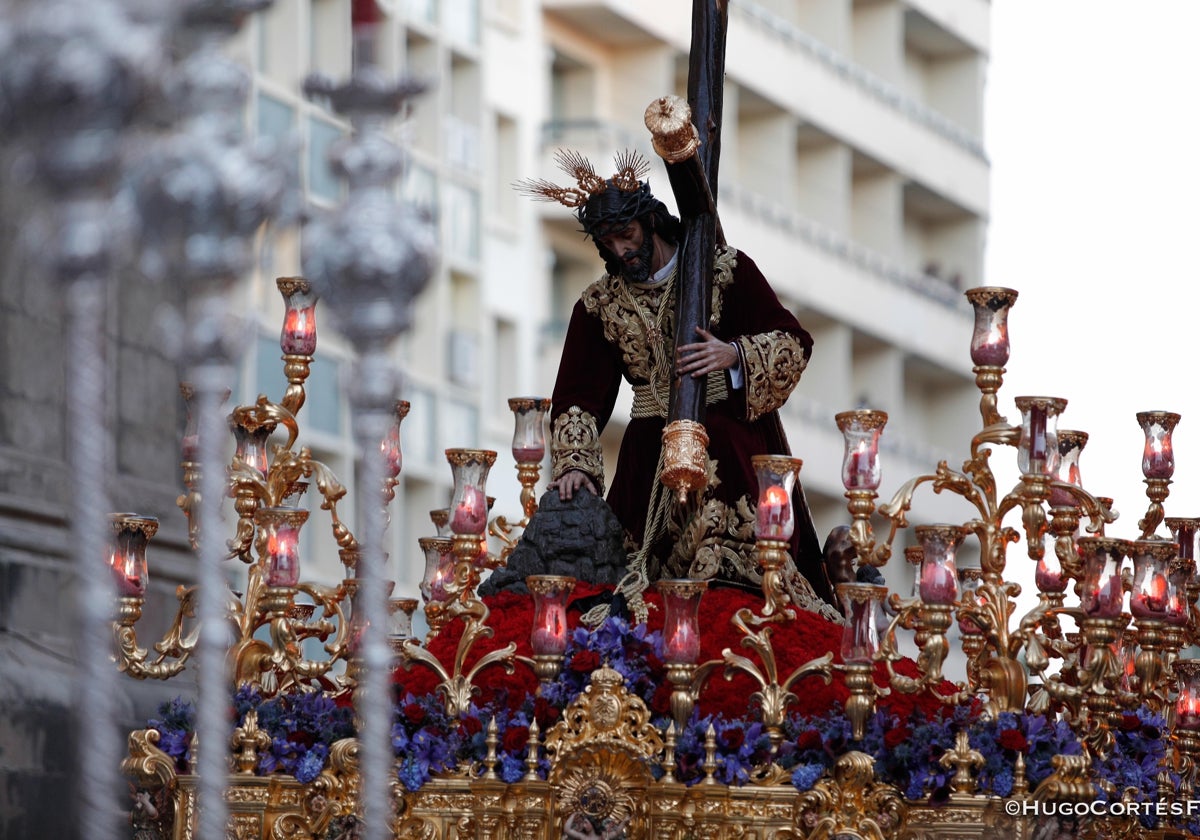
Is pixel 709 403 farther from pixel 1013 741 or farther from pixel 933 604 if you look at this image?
pixel 1013 741

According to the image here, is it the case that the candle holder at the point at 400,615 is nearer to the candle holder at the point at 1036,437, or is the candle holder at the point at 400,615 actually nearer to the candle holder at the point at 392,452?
the candle holder at the point at 392,452

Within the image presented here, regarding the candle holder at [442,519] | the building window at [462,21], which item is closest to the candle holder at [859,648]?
the candle holder at [442,519]

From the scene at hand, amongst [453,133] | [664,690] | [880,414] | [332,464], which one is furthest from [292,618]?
[453,133]

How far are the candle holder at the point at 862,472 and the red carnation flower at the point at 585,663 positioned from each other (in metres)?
0.93

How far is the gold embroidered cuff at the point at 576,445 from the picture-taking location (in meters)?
9.98

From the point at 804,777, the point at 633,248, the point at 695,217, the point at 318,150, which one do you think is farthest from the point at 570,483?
the point at 318,150

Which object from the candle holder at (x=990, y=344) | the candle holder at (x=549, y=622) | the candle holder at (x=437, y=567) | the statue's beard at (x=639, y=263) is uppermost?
the statue's beard at (x=639, y=263)

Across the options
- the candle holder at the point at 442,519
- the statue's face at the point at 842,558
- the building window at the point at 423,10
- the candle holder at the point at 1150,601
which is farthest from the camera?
the building window at the point at 423,10

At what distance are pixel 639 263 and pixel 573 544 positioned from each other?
43.7 inches

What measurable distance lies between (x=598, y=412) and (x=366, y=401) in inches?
181

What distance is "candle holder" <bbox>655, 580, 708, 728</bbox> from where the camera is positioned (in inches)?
327

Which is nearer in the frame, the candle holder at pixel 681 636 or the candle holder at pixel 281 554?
the candle holder at pixel 681 636

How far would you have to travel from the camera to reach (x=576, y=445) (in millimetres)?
10039

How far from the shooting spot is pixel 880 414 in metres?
8.62
